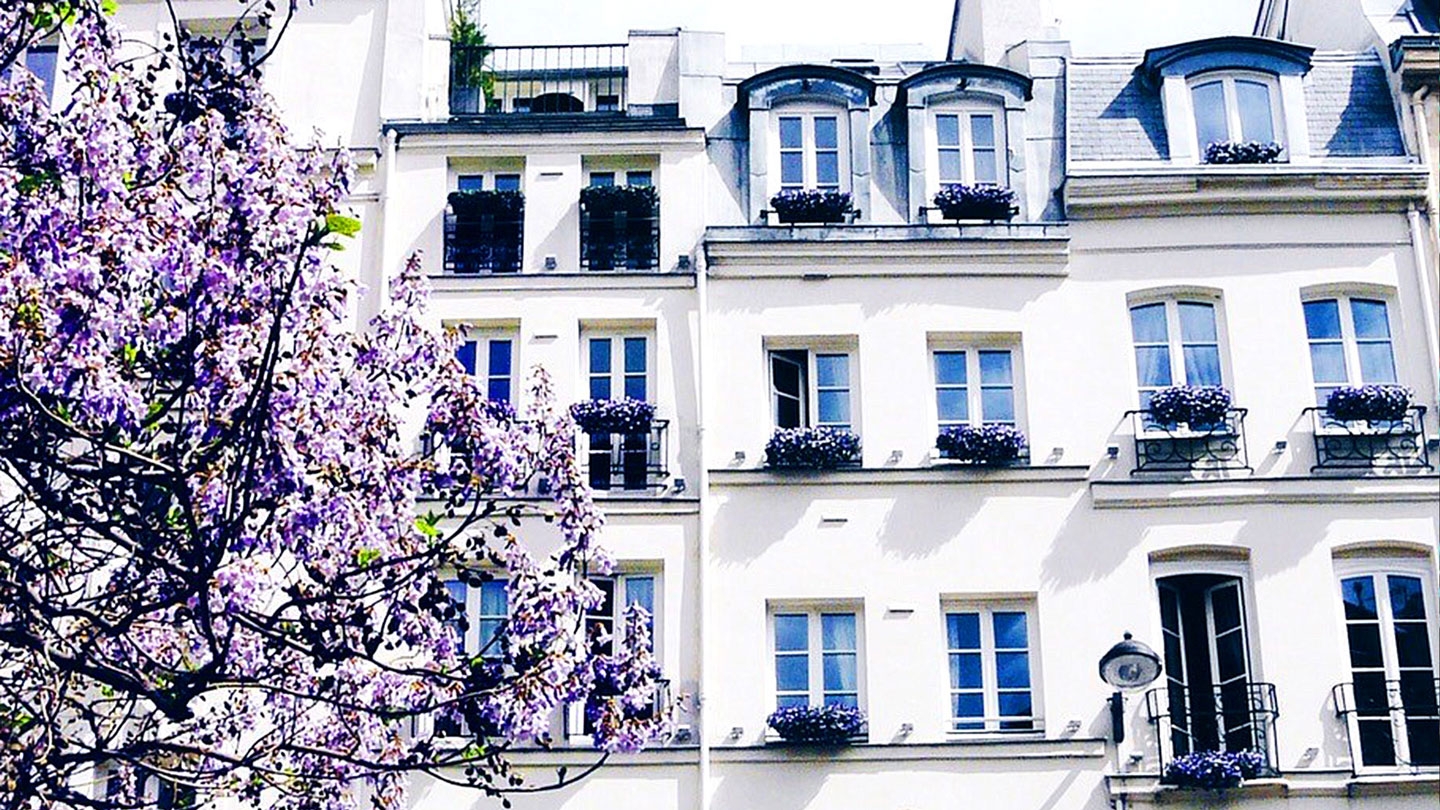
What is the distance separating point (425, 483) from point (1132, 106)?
15.1 metres

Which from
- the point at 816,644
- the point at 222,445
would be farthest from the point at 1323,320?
the point at 222,445

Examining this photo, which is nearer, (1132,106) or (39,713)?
(39,713)

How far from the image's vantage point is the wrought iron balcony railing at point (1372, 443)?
24188mm

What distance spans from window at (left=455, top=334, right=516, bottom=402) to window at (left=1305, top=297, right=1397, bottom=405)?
10.1 m

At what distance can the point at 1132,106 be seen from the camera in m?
26.4

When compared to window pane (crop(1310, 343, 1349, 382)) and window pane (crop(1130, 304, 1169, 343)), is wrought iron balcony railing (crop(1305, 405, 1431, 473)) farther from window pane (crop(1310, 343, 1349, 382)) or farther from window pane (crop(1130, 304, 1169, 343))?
window pane (crop(1130, 304, 1169, 343))

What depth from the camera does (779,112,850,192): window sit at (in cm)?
2597

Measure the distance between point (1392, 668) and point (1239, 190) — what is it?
636 cm

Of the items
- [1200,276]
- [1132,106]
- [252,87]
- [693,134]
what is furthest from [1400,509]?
[252,87]

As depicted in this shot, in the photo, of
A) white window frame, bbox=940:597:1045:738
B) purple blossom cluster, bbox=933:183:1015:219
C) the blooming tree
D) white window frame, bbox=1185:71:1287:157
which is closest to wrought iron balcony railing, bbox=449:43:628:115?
purple blossom cluster, bbox=933:183:1015:219

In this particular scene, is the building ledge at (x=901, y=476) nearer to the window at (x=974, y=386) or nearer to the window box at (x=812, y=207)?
the window at (x=974, y=386)

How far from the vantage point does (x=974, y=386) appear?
82.0ft

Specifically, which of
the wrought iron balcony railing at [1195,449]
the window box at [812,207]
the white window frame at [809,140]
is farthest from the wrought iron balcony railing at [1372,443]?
the white window frame at [809,140]

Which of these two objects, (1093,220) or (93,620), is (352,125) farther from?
(93,620)
